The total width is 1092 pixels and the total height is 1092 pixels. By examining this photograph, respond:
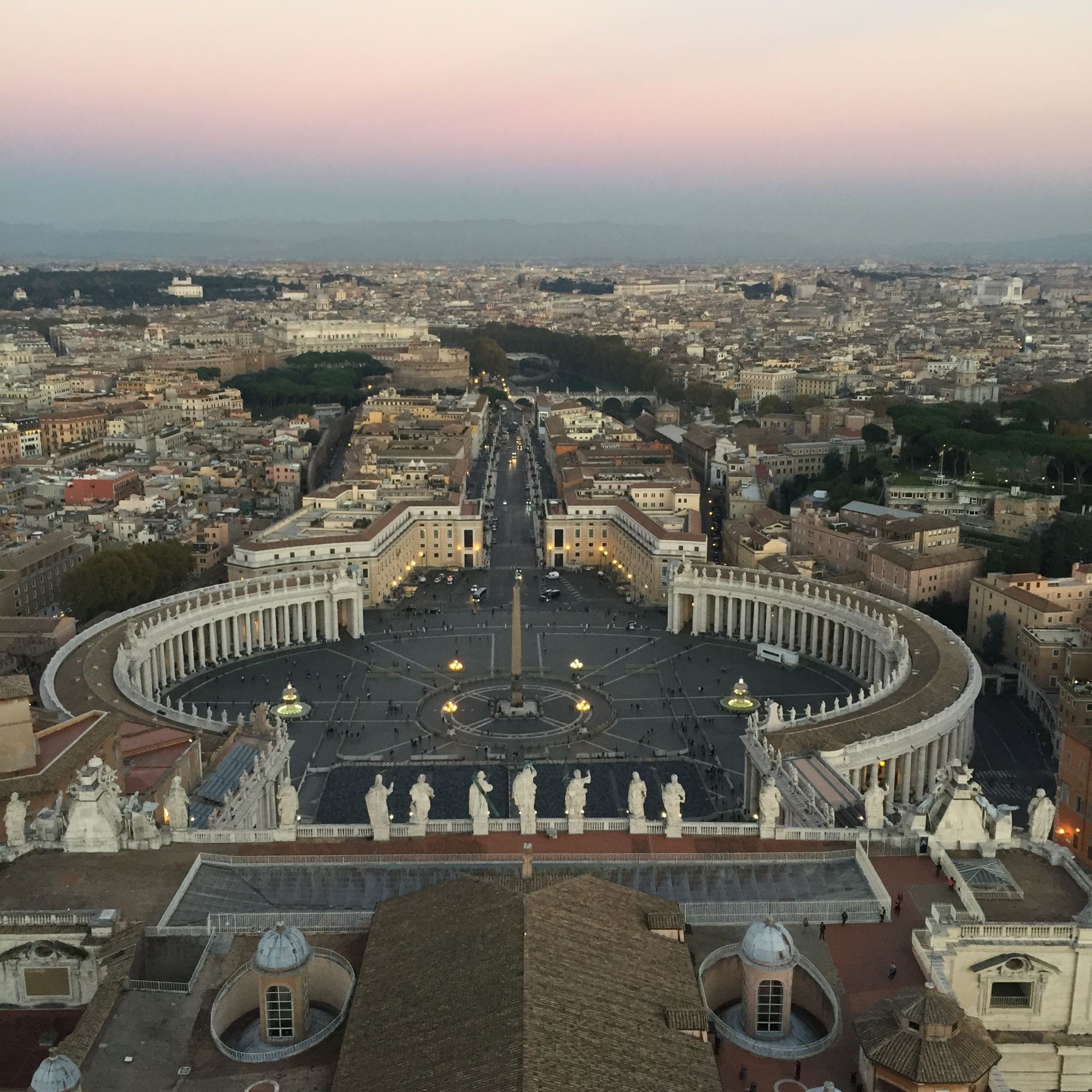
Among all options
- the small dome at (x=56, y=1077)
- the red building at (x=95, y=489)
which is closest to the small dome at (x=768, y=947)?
the small dome at (x=56, y=1077)

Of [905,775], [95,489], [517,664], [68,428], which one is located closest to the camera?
[905,775]

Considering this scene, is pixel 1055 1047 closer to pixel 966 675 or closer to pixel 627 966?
pixel 627 966

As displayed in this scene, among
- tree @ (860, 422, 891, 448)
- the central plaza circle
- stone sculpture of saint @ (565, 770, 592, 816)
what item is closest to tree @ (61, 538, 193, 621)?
the central plaza circle

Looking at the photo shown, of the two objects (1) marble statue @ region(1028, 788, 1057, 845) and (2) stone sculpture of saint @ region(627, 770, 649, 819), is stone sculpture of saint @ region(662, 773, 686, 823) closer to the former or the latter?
(2) stone sculpture of saint @ region(627, 770, 649, 819)

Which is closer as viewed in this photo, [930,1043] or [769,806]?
[930,1043]

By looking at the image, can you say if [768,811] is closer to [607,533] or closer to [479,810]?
[479,810]

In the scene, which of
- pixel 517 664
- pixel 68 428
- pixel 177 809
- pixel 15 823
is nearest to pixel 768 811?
pixel 177 809
